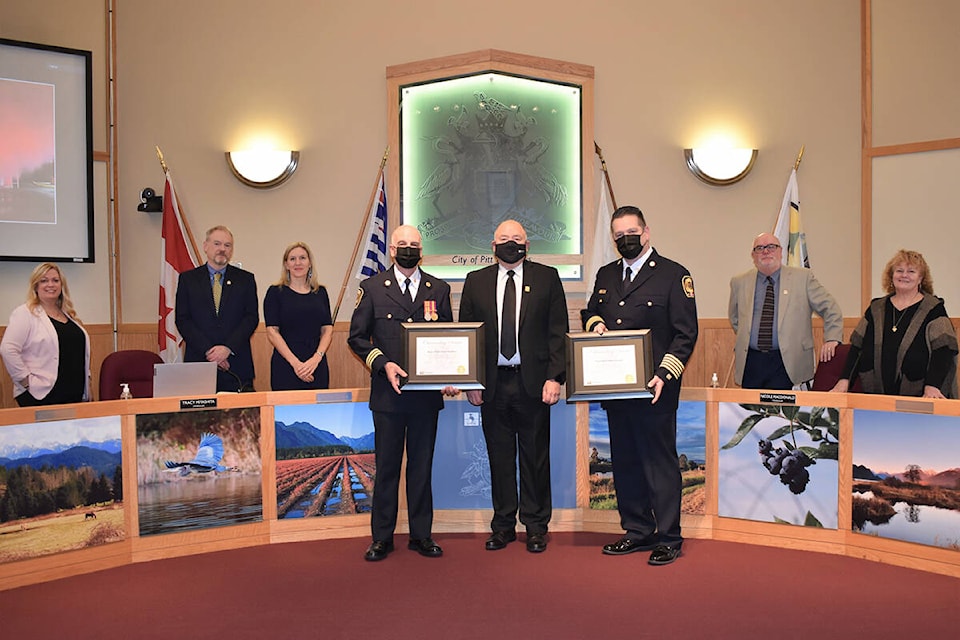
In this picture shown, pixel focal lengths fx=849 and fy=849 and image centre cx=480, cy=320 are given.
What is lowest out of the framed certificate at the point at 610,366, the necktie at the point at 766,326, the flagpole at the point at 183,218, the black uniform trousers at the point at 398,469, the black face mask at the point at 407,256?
the black uniform trousers at the point at 398,469

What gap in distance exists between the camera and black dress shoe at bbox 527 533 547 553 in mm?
4504

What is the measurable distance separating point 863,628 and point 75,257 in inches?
219

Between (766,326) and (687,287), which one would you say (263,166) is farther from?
(766,326)

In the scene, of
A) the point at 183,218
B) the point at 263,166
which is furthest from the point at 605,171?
the point at 183,218

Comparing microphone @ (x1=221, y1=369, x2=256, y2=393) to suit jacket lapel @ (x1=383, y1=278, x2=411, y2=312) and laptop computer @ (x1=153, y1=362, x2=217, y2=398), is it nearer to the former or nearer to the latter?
laptop computer @ (x1=153, y1=362, x2=217, y2=398)

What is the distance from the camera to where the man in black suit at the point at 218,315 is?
5113mm

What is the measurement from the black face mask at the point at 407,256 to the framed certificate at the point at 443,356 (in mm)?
351

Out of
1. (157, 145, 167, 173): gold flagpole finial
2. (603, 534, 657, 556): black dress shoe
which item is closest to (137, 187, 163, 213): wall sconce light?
(157, 145, 167, 173): gold flagpole finial

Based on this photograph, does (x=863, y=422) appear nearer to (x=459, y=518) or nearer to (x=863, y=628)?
(x=863, y=628)

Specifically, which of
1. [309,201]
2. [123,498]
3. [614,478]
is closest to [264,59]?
[309,201]

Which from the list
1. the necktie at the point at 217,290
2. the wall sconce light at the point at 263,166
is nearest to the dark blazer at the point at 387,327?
the necktie at the point at 217,290

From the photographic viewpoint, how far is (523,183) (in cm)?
645

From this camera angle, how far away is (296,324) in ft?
16.6

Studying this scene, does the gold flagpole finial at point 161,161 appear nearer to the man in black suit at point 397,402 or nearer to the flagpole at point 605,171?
the man in black suit at point 397,402
